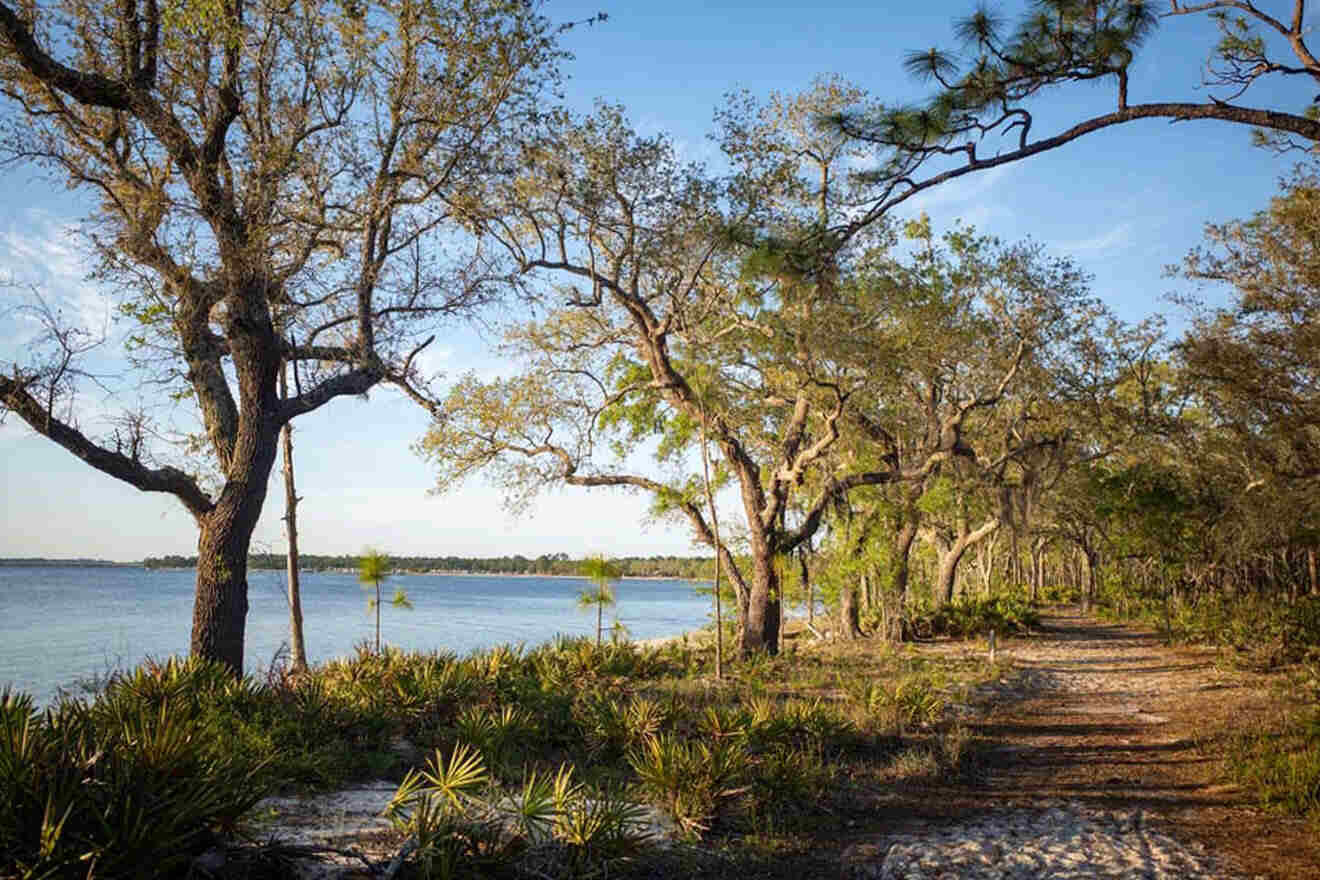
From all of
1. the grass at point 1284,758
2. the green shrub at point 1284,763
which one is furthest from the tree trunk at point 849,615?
the green shrub at point 1284,763

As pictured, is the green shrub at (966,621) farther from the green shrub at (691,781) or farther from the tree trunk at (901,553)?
the green shrub at (691,781)

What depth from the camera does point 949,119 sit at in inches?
237

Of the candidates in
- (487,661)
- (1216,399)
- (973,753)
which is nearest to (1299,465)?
(1216,399)

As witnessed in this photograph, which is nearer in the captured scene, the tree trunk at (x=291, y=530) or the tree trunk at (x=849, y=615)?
the tree trunk at (x=291, y=530)

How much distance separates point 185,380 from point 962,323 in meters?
15.4

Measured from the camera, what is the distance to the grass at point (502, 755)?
467cm

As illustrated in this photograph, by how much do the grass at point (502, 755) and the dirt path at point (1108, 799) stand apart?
0.87 meters

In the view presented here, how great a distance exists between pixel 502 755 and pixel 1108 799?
6164mm

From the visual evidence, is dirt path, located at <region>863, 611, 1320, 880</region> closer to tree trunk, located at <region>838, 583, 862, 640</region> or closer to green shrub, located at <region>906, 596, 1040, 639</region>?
green shrub, located at <region>906, 596, 1040, 639</region>

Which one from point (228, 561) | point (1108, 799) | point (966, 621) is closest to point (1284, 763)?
point (1108, 799)

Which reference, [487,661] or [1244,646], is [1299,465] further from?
[487,661]

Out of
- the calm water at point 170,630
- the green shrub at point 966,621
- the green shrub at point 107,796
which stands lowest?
the calm water at point 170,630

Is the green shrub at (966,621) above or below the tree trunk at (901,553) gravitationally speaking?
below

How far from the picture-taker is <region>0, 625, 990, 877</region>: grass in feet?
15.3
